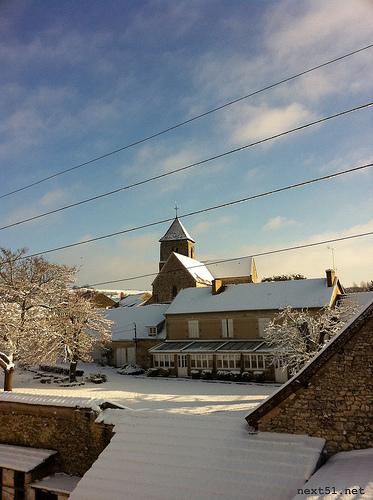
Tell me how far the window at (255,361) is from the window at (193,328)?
19.7 ft

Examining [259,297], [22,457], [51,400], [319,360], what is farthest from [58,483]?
[259,297]

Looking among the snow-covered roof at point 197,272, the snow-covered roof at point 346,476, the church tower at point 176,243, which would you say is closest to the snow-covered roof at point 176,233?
the church tower at point 176,243

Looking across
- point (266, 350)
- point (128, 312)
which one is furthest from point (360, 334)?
point (128, 312)

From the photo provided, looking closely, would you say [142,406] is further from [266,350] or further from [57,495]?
[266,350]

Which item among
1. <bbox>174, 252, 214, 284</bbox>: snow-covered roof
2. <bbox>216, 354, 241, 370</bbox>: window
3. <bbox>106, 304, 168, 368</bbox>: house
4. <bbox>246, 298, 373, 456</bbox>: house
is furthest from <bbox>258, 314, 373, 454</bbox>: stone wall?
<bbox>174, 252, 214, 284</bbox>: snow-covered roof

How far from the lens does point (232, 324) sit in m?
33.4

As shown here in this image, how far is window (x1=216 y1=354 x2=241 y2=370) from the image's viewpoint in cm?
3069

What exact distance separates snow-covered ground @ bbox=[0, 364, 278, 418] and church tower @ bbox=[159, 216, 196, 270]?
32.1 m

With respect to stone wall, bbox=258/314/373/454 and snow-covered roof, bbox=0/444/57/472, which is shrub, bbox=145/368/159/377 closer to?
snow-covered roof, bbox=0/444/57/472

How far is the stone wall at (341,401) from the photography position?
35.9ft

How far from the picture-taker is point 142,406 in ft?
60.5

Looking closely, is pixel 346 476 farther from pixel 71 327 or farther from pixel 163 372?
pixel 163 372

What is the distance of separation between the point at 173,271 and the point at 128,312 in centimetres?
1006

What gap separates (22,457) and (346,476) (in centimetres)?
1237
